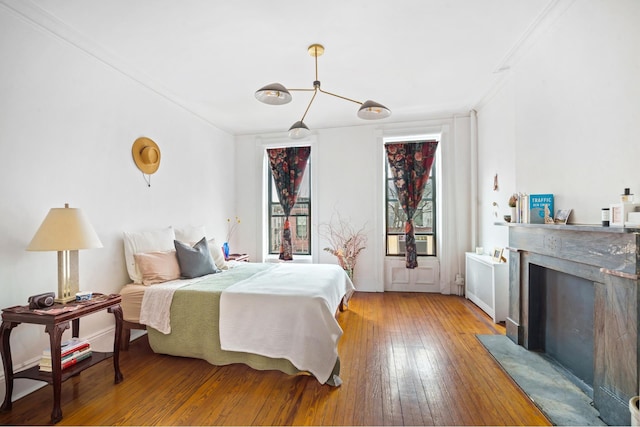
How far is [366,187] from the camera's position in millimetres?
4992

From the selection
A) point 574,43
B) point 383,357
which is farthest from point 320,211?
point 574,43

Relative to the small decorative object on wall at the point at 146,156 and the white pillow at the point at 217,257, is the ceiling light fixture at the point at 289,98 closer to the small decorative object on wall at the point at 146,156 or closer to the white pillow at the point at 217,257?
the small decorative object on wall at the point at 146,156

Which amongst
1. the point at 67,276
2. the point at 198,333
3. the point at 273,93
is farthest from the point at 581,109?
the point at 67,276

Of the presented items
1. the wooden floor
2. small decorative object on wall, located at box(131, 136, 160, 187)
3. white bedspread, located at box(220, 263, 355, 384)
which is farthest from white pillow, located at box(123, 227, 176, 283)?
white bedspread, located at box(220, 263, 355, 384)

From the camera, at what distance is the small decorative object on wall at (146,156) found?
130 inches

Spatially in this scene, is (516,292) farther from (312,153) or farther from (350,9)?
(312,153)

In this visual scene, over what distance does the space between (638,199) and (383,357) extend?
6.87 ft

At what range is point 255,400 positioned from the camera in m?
2.09

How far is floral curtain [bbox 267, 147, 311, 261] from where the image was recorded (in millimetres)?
5355

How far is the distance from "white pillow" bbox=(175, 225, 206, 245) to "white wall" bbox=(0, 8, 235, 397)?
0.20 m

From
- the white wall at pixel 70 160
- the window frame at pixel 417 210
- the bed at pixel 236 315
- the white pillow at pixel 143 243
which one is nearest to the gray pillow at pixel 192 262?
the bed at pixel 236 315

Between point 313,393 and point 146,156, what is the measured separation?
2.99 metres

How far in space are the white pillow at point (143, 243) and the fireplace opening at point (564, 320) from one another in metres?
3.80

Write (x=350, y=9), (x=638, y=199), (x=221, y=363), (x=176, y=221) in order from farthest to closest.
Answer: (x=176, y=221) → (x=221, y=363) → (x=350, y=9) → (x=638, y=199)
